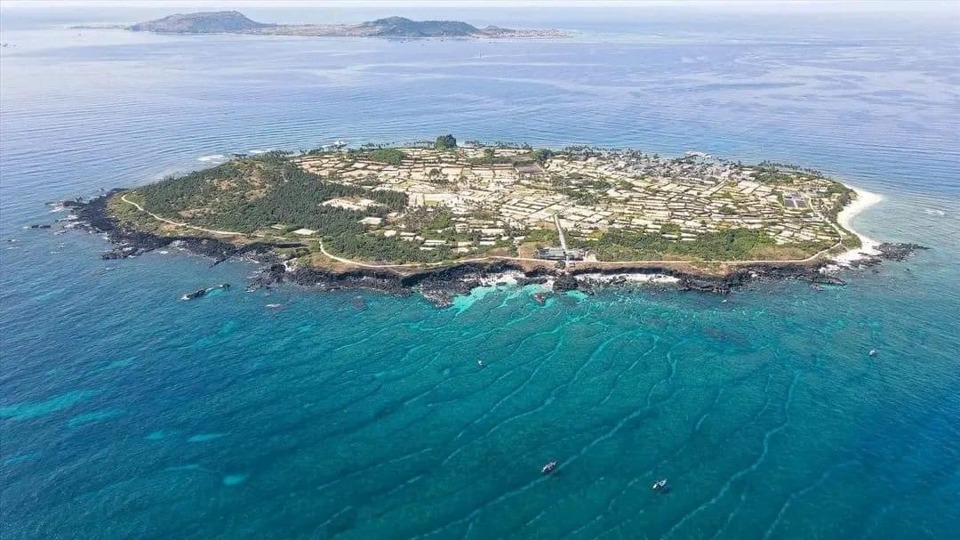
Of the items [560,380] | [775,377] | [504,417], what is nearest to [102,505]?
[504,417]

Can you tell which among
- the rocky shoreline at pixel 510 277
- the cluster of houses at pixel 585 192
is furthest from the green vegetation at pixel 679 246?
the rocky shoreline at pixel 510 277

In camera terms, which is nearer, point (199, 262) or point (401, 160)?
point (199, 262)

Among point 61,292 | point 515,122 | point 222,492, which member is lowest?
point 222,492

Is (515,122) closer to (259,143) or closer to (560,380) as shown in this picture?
(259,143)

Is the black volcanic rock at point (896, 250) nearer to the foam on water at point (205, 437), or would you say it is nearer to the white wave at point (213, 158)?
the foam on water at point (205, 437)

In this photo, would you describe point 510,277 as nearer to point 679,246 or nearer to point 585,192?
point 679,246

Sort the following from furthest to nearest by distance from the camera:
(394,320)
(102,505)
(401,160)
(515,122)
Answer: (515,122)
(401,160)
(394,320)
(102,505)

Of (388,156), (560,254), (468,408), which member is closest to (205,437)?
(468,408)
